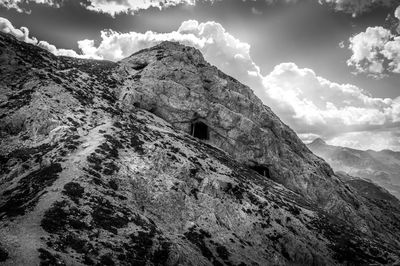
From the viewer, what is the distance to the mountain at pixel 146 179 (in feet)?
92.9

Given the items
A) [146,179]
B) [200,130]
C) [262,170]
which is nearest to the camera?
[146,179]

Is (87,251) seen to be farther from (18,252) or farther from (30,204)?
(30,204)

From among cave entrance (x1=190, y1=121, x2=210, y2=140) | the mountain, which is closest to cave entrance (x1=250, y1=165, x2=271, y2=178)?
the mountain

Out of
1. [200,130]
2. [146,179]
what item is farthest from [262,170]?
[146,179]

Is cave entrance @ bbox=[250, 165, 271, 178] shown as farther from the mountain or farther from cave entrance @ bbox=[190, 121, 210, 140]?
cave entrance @ bbox=[190, 121, 210, 140]

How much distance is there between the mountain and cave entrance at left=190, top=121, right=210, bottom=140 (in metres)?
0.43

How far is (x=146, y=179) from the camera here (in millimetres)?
42438

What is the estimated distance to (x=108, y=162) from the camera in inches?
1614

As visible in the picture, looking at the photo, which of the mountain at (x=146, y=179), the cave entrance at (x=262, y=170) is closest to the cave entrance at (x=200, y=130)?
the mountain at (x=146, y=179)

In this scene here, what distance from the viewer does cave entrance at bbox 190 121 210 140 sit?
7900 cm

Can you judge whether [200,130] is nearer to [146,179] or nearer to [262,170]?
[262,170]

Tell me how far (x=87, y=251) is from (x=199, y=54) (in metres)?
86.6

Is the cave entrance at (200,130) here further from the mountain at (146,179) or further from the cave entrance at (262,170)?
the cave entrance at (262,170)

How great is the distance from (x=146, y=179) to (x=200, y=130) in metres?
39.5
